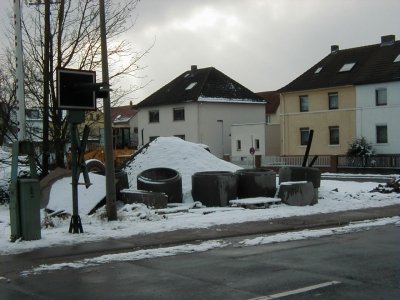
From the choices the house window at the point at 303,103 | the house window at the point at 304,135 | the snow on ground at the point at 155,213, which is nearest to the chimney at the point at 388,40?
the house window at the point at 303,103

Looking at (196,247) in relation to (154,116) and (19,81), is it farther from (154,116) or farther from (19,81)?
(154,116)

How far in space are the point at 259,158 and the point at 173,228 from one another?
34269 millimetres

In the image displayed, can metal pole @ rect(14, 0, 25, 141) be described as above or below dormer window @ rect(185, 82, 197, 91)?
below

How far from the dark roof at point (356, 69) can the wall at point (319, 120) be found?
0.71 metres

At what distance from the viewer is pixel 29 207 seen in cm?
1097

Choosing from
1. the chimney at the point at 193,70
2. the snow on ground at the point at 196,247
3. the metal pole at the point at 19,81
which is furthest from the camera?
the chimney at the point at 193,70

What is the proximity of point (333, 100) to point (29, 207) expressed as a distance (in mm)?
39897

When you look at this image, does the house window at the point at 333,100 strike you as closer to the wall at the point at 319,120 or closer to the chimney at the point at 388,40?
the wall at the point at 319,120

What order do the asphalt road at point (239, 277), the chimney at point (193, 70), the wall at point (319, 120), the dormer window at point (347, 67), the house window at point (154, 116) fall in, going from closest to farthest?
the asphalt road at point (239, 277) → the wall at point (319, 120) → the dormer window at point (347, 67) → the house window at point (154, 116) → the chimney at point (193, 70)

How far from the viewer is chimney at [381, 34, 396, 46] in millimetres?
47688

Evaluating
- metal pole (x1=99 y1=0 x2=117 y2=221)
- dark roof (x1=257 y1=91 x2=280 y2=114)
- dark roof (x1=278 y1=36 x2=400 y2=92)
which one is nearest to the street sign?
metal pole (x1=99 y1=0 x2=117 y2=221)

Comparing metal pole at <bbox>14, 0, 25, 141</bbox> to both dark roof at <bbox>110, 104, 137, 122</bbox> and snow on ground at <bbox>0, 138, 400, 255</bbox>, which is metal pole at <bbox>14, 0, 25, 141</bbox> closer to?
snow on ground at <bbox>0, 138, 400, 255</bbox>

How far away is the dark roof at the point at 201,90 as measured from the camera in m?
55.3

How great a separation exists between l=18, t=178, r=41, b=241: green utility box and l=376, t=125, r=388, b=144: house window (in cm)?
3721
